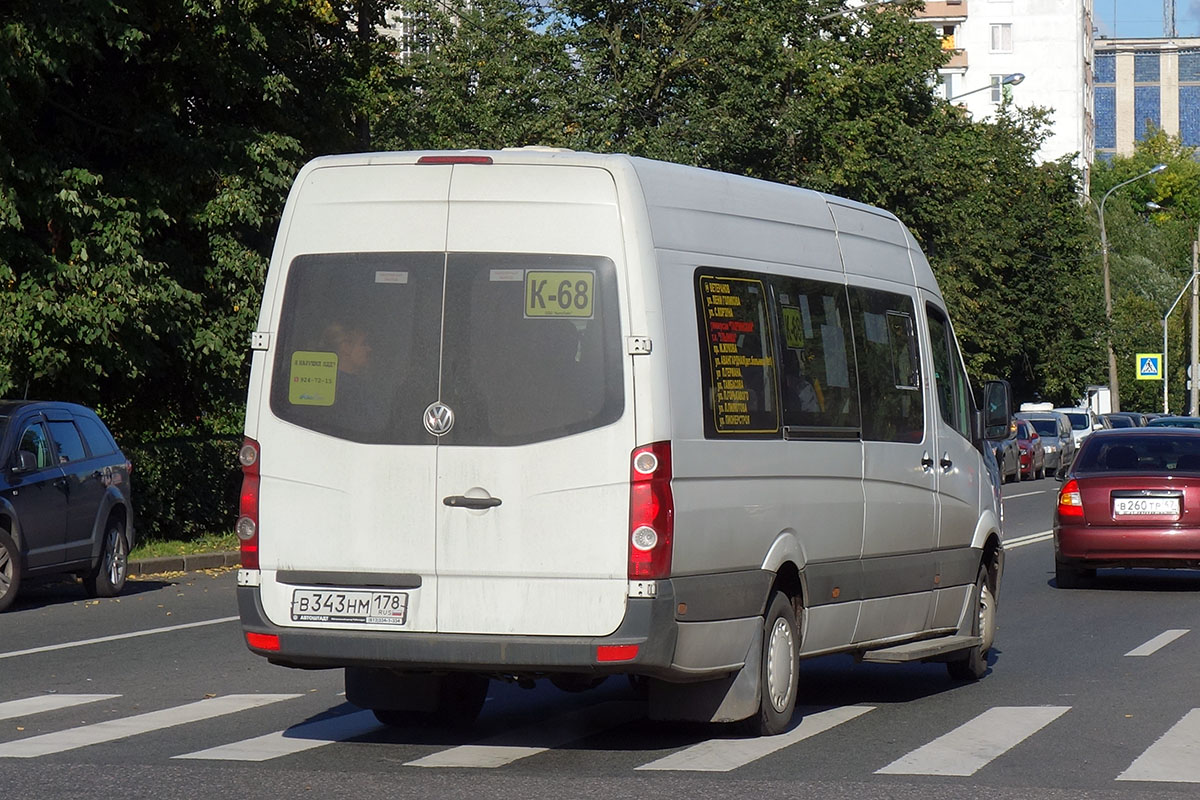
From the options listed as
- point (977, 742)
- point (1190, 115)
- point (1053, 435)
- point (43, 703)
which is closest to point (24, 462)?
point (43, 703)

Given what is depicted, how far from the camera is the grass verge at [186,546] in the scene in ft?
70.5

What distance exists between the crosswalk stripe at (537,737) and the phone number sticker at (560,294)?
6.24 ft

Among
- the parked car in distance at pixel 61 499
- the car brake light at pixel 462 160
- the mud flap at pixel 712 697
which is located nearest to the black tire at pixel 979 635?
the mud flap at pixel 712 697

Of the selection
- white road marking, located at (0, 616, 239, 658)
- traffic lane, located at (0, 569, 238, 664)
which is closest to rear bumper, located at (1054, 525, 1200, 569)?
traffic lane, located at (0, 569, 238, 664)

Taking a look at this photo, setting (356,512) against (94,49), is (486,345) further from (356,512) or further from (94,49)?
(94,49)

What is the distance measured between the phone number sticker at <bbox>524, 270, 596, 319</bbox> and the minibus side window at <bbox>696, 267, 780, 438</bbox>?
1.98 ft

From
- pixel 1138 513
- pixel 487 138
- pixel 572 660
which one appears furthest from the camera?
pixel 487 138

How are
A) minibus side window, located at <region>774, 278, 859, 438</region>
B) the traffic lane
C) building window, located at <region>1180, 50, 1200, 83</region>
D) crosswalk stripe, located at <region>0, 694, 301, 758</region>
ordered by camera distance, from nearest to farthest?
crosswalk stripe, located at <region>0, 694, 301, 758</region> < minibus side window, located at <region>774, 278, 859, 438</region> < the traffic lane < building window, located at <region>1180, 50, 1200, 83</region>

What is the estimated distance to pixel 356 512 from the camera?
8.27 metres

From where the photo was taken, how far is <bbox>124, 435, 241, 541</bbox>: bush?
74.8 feet

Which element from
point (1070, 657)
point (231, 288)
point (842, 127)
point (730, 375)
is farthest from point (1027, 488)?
point (730, 375)

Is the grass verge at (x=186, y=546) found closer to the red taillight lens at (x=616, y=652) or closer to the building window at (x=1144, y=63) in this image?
the red taillight lens at (x=616, y=652)

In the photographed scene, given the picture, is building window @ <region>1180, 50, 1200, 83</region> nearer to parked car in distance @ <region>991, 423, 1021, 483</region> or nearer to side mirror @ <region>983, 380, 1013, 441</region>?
parked car in distance @ <region>991, 423, 1021, 483</region>

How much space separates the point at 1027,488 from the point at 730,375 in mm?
38070
